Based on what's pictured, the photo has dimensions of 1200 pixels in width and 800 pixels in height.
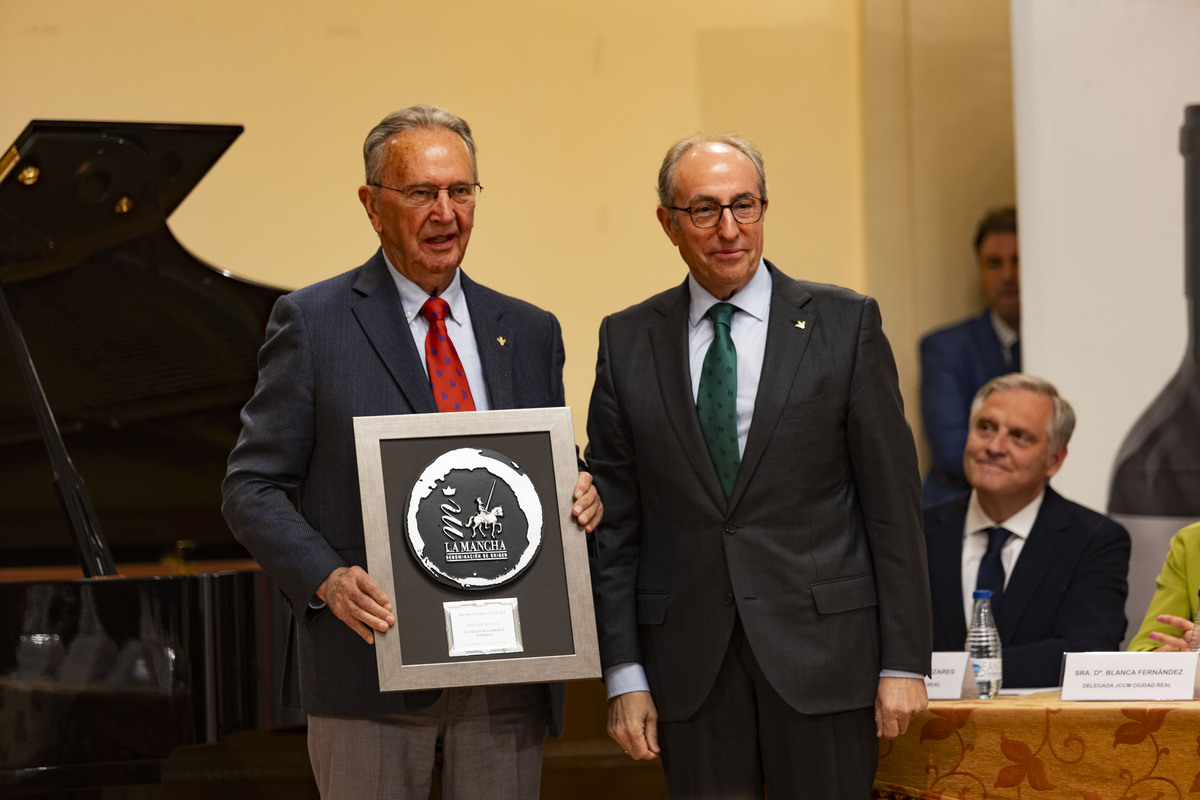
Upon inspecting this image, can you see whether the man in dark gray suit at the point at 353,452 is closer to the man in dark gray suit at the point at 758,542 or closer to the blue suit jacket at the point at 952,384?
the man in dark gray suit at the point at 758,542

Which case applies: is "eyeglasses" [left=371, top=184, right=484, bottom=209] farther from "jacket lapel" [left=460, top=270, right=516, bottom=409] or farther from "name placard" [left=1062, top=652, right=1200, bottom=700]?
"name placard" [left=1062, top=652, right=1200, bottom=700]

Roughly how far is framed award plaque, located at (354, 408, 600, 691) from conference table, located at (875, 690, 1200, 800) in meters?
0.78

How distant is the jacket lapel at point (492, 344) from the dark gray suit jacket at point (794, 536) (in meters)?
0.24

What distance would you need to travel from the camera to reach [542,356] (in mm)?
2316

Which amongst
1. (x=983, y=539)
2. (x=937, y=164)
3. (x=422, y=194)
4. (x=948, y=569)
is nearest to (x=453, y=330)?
(x=422, y=194)

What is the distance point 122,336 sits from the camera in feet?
12.9

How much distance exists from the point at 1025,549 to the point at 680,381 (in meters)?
1.47

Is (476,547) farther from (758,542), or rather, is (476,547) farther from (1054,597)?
(1054,597)

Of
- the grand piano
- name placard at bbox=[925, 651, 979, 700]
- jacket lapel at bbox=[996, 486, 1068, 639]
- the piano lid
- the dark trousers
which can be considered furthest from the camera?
the piano lid

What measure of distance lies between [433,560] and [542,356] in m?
0.47

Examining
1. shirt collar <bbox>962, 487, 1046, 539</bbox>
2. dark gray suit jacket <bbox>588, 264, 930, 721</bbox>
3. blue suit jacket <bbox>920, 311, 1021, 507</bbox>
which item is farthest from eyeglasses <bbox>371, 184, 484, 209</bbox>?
blue suit jacket <bbox>920, 311, 1021, 507</bbox>

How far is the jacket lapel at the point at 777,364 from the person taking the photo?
2145 millimetres

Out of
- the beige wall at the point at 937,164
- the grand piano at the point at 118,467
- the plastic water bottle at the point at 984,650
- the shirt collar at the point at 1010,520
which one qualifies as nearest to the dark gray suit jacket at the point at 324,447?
the plastic water bottle at the point at 984,650

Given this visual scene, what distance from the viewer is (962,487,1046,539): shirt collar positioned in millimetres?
3385
